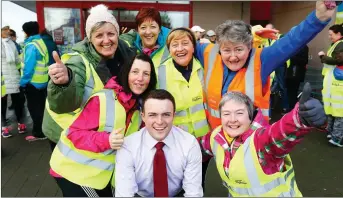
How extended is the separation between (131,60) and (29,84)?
3.82 metres

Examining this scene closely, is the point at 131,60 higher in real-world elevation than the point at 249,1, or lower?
lower

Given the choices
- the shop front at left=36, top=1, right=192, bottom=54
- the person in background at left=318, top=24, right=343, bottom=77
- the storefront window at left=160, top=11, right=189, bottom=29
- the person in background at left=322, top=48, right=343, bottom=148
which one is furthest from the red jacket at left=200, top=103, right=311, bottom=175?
the storefront window at left=160, top=11, right=189, bottom=29

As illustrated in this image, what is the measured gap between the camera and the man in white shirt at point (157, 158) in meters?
2.07

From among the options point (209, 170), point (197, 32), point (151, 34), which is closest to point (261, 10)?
point (197, 32)

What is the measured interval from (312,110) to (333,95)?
449 cm

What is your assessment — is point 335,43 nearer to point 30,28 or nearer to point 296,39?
point 296,39

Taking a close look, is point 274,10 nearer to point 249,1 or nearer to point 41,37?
point 249,1

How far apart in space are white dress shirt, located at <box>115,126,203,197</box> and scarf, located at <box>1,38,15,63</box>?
14.8 feet

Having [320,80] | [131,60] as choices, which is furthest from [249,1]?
[131,60]

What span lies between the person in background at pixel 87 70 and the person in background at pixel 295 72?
218 inches

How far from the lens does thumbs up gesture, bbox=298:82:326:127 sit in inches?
54.6

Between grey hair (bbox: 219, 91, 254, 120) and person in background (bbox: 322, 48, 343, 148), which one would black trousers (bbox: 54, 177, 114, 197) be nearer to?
grey hair (bbox: 219, 91, 254, 120)

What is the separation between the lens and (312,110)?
1390 mm

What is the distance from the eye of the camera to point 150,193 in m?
→ 2.20
